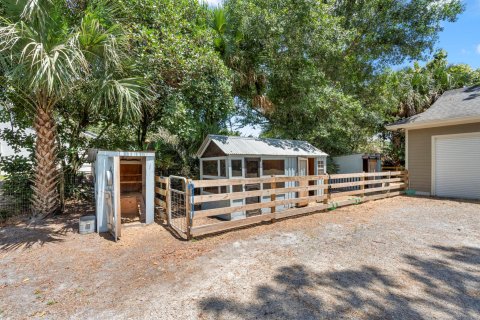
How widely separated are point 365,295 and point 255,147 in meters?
4.62

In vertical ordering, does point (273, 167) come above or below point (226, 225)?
above

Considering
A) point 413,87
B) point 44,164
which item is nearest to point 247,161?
point 44,164

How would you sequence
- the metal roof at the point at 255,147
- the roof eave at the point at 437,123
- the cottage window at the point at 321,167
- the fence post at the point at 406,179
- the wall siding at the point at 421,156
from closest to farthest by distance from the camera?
the metal roof at the point at 255,147
the cottage window at the point at 321,167
the roof eave at the point at 437,123
the wall siding at the point at 421,156
the fence post at the point at 406,179

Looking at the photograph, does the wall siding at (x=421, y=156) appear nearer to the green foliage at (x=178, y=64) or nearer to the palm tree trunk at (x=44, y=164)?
the green foliage at (x=178, y=64)

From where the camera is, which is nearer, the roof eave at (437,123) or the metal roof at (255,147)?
the metal roof at (255,147)

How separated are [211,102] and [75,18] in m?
4.20

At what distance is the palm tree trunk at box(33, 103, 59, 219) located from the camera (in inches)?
216

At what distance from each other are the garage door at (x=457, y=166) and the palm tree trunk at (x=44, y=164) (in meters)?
13.0

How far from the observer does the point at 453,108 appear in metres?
9.67

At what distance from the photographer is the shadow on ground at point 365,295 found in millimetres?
2486

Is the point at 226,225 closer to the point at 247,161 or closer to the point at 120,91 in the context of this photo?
the point at 247,161

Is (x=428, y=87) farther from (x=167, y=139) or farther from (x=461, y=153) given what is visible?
(x=167, y=139)

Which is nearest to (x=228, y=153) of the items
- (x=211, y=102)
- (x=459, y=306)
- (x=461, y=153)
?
(x=211, y=102)

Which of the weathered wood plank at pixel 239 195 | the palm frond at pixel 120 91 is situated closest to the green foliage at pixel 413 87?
the weathered wood plank at pixel 239 195
